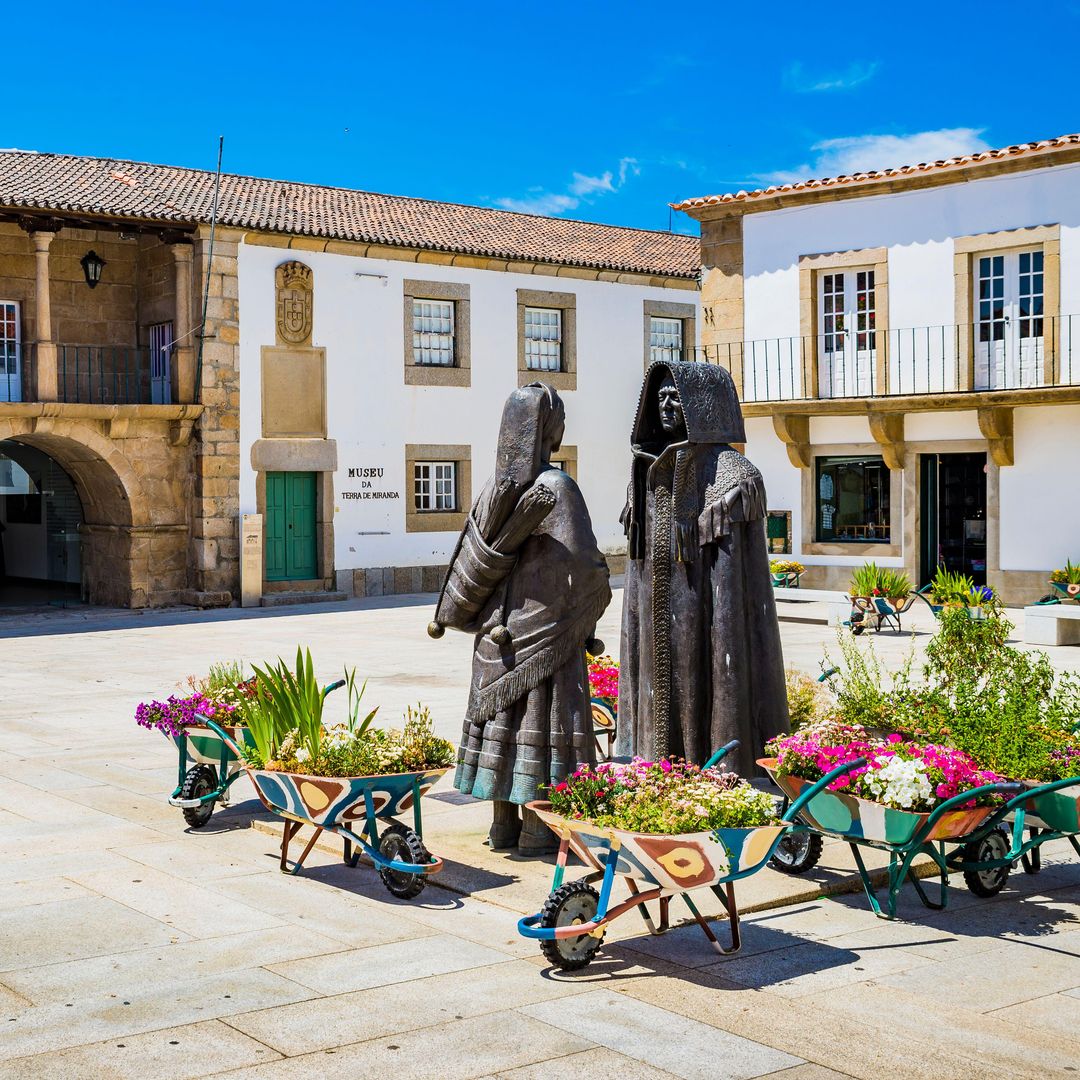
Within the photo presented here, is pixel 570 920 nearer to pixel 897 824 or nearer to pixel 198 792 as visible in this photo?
pixel 897 824

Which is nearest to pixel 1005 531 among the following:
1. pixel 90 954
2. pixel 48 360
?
pixel 48 360

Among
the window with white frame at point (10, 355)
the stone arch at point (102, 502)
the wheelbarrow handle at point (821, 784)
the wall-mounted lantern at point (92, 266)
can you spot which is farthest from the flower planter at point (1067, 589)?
the window with white frame at point (10, 355)

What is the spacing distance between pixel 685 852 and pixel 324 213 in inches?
901

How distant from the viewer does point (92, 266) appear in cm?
2423

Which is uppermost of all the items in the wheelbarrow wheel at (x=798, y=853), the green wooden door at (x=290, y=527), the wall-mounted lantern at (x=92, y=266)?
the wall-mounted lantern at (x=92, y=266)

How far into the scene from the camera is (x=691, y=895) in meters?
6.23

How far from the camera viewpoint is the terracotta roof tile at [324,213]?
23344mm

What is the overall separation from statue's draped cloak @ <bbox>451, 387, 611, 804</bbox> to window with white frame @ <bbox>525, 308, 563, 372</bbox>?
21.9m

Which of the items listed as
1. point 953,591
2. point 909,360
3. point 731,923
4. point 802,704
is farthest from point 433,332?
point 731,923

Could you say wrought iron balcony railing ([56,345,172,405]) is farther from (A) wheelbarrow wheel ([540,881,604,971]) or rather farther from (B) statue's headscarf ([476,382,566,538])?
(A) wheelbarrow wheel ([540,881,604,971])

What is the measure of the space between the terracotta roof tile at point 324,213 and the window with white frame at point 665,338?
3.28ft

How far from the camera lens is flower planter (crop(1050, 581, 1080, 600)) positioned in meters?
18.4

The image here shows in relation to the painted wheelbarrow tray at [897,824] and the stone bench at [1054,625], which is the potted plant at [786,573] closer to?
the stone bench at [1054,625]

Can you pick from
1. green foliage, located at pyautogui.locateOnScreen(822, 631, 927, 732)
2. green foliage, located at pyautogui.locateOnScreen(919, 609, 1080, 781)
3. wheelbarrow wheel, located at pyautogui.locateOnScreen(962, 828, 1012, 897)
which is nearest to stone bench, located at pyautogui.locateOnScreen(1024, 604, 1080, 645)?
green foliage, located at pyautogui.locateOnScreen(919, 609, 1080, 781)
